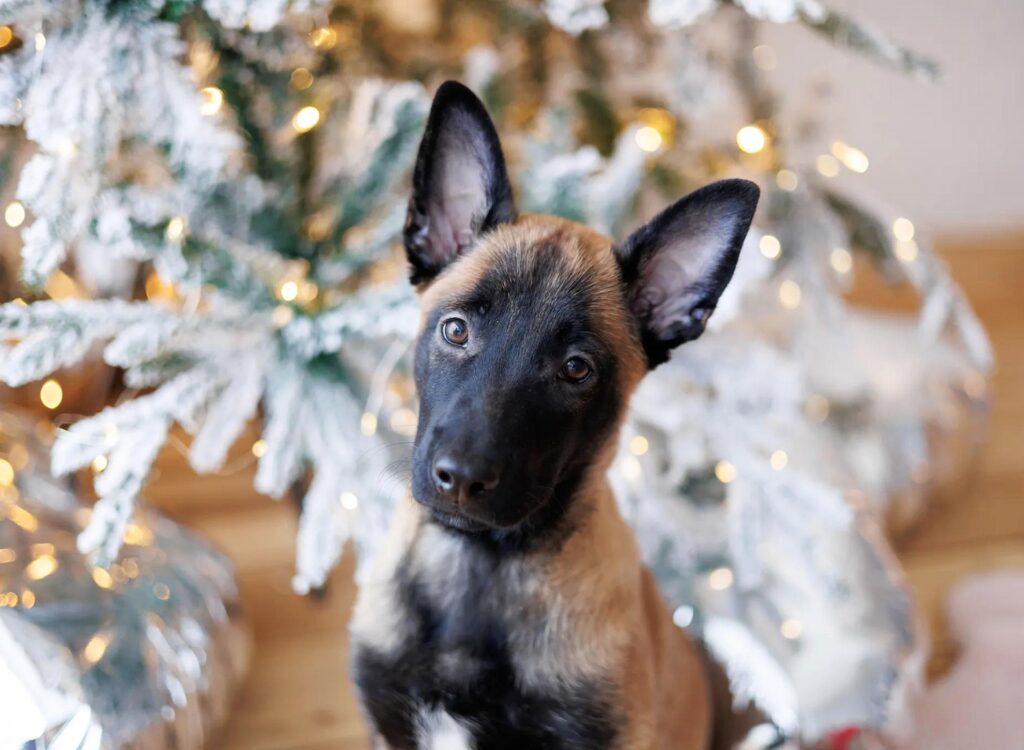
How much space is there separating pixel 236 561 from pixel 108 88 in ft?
4.29

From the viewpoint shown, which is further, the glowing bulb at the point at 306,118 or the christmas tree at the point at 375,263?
the glowing bulb at the point at 306,118

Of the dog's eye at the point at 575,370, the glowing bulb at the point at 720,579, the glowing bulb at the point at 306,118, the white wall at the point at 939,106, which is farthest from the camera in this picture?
the white wall at the point at 939,106

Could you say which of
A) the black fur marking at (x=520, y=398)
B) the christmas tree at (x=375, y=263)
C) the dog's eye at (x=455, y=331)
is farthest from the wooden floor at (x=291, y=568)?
the dog's eye at (x=455, y=331)

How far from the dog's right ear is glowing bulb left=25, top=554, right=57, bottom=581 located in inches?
29.8

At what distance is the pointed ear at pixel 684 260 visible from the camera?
3.43 feet

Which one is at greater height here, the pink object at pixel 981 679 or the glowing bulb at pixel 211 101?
the glowing bulb at pixel 211 101

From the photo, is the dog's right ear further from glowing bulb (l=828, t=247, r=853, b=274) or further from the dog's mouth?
glowing bulb (l=828, t=247, r=853, b=274)

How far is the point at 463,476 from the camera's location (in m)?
0.97

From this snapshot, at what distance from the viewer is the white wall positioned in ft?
10.6

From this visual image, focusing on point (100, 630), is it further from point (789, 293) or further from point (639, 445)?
point (789, 293)

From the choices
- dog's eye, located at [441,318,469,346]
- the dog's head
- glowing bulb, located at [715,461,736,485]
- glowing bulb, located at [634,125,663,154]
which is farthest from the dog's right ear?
glowing bulb, located at [715,461,736,485]

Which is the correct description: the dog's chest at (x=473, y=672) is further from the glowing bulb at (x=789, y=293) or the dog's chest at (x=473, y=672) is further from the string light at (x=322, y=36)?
the glowing bulb at (x=789, y=293)

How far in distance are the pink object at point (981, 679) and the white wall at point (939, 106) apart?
5.32 ft

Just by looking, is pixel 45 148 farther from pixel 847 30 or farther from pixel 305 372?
pixel 847 30
